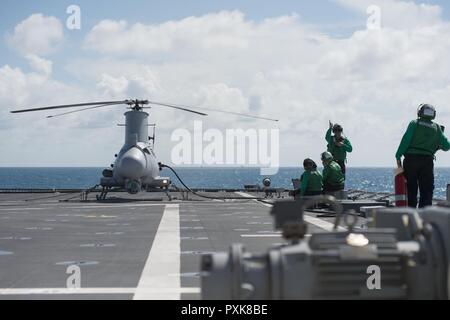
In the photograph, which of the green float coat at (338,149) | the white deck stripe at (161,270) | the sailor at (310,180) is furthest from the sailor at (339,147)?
the white deck stripe at (161,270)

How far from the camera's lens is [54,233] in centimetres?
1317

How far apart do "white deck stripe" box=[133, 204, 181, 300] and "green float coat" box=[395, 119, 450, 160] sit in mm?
3903

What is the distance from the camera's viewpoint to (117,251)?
10.0 m

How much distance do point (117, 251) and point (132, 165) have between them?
22.1 metres

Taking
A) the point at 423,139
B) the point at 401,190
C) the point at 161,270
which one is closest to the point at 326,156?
the point at 401,190

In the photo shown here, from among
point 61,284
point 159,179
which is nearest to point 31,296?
point 61,284

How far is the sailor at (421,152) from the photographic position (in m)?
9.70

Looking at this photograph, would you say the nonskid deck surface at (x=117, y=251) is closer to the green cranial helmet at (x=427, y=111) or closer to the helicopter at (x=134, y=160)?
the green cranial helmet at (x=427, y=111)

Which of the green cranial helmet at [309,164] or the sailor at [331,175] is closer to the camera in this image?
the green cranial helmet at [309,164]

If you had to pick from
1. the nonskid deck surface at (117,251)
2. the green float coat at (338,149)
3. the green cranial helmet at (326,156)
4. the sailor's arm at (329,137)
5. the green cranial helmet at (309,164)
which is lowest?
the nonskid deck surface at (117,251)

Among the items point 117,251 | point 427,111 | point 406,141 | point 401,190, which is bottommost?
point 117,251

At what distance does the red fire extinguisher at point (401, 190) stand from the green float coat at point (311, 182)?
220 inches

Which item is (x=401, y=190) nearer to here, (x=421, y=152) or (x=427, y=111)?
(x=421, y=152)

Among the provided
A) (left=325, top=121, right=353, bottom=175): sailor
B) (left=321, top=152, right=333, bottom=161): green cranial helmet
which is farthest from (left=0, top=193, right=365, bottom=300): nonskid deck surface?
(left=325, top=121, right=353, bottom=175): sailor
